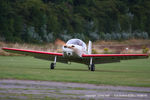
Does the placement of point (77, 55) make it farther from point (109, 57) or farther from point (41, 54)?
point (41, 54)

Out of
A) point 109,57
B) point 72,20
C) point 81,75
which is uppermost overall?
point 72,20

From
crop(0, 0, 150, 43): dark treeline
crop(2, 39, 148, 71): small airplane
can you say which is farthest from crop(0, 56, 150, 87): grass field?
crop(0, 0, 150, 43): dark treeline

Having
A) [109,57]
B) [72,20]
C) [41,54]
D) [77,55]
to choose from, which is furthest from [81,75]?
[72,20]

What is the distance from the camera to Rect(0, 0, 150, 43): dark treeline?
53594mm

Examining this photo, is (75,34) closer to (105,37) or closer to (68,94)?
(105,37)

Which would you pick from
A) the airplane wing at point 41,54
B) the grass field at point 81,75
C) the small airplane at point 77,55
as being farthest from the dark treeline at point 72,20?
the grass field at point 81,75

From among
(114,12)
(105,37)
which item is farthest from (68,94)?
(114,12)

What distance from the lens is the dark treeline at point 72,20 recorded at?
53.6 metres

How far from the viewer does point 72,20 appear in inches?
2514

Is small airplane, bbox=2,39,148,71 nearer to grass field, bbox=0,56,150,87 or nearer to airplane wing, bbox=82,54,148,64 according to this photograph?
airplane wing, bbox=82,54,148,64

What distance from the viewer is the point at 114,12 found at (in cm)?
7438

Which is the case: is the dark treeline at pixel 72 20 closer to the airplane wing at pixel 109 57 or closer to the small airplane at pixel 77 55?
the small airplane at pixel 77 55

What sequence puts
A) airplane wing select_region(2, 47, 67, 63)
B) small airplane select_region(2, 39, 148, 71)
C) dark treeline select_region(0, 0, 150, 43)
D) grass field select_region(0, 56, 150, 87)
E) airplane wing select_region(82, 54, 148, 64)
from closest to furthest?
grass field select_region(0, 56, 150, 87) < small airplane select_region(2, 39, 148, 71) < airplane wing select_region(82, 54, 148, 64) < airplane wing select_region(2, 47, 67, 63) < dark treeline select_region(0, 0, 150, 43)

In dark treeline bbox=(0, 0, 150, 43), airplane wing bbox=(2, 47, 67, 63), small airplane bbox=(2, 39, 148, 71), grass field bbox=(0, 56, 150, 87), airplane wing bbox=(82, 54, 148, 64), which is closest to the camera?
grass field bbox=(0, 56, 150, 87)
